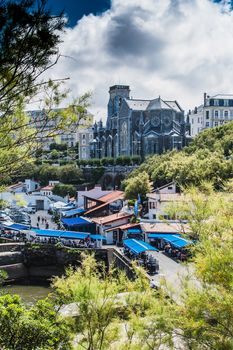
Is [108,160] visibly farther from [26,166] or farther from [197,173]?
[26,166]

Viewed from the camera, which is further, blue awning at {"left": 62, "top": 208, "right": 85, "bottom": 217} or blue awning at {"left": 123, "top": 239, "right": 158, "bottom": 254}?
blue awning at {"left": 62, "top": 208, "right": 85, "bottom": 217}

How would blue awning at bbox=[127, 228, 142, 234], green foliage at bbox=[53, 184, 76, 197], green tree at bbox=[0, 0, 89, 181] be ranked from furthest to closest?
1. green foliage at bbox=[53, 184, 76, 197]
2. blue awning at bbox=[127, 228, 142, 234]
3. green tree at bbox=[0, 0, 89, 181]

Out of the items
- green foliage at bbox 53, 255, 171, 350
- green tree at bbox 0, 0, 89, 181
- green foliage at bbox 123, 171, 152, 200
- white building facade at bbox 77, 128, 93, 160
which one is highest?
white building facade at bbox 77, 128, 93, 160

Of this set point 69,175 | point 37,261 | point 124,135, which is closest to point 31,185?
point 69,175

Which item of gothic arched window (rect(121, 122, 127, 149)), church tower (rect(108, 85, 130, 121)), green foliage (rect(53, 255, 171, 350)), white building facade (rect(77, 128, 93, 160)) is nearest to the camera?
green foliage (rect(53, 255, 171, 350))

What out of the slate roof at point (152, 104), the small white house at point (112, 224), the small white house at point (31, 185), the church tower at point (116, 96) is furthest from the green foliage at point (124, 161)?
the small white house at point (112, 224)

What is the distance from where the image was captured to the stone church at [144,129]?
77750 mm

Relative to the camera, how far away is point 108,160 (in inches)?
3059

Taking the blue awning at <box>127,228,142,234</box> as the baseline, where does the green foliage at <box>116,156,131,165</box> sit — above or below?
above

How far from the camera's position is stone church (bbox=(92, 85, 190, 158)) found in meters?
77.8

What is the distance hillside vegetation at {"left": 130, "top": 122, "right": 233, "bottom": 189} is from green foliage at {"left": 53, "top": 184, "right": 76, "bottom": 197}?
12.1 meters

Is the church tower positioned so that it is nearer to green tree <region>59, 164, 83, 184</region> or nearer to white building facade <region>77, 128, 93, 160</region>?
white building facade <region>77, 128, 93, 160</region>

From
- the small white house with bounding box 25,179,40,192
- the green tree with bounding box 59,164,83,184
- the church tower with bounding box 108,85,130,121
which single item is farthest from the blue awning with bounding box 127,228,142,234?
the church tower with bounding box 108,85,130,121

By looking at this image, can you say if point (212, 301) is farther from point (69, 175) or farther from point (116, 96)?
point (116, 96)
